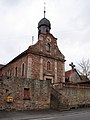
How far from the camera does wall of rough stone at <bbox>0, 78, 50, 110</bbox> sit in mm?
19859

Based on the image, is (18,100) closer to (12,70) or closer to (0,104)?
(0,104)

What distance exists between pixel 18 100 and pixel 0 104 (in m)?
1.95

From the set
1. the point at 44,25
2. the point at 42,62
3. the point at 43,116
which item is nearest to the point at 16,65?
the point at 42,62

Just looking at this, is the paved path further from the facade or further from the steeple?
the steeple

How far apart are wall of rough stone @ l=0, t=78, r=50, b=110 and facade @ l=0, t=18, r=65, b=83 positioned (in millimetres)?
10267

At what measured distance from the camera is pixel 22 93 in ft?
68.8

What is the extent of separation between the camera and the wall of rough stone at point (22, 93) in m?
19.9

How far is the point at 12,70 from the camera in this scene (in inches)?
1575

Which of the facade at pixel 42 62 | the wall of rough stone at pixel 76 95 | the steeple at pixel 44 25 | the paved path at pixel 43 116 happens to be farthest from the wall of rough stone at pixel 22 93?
the steeple at pixel 44 25

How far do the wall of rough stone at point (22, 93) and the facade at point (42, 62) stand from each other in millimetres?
10267

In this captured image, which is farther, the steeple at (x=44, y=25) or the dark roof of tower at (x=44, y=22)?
the dark roof of tower at (x=44, y=22)

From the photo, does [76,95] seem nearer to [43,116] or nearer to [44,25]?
[43,116]

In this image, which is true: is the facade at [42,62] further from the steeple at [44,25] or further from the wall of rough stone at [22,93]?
the wall of rough stone at [22,93]

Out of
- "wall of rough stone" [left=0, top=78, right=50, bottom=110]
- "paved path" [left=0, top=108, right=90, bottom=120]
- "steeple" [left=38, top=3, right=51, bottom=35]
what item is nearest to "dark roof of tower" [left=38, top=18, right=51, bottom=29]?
"steeple" [left=38, top=3, right=51, bottom=35]
